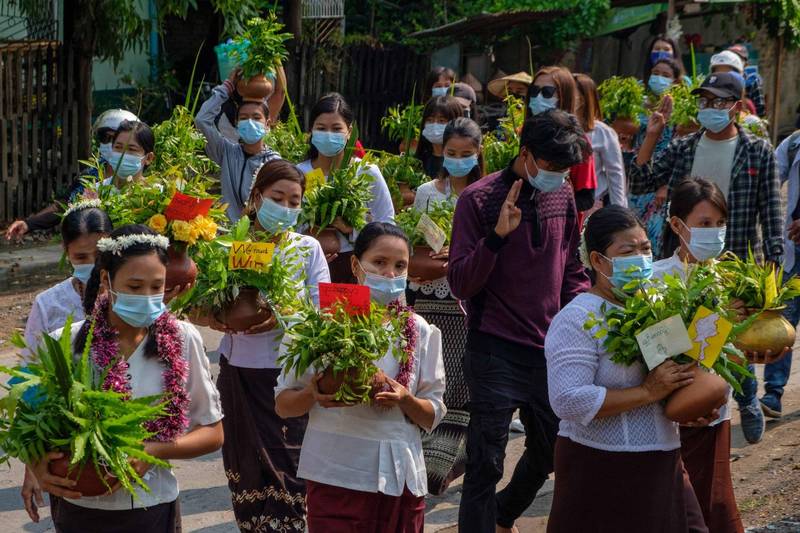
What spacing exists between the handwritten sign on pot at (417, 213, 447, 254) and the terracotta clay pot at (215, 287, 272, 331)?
3.91 ft

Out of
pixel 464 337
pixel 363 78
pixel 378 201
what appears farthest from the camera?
pixel 363 78

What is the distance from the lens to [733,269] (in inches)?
225

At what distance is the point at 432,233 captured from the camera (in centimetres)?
668

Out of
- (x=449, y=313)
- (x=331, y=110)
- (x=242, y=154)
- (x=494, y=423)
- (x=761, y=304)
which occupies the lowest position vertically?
(x=494, y=423)

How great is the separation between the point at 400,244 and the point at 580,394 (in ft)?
3.66

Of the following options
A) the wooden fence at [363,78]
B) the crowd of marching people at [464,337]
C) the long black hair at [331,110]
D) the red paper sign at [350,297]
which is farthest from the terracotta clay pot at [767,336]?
the wooden fence at [363,78]

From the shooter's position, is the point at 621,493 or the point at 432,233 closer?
the point at 621,493

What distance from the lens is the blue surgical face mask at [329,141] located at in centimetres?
752

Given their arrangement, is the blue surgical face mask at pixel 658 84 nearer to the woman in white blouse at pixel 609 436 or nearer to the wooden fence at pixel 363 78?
the woman in white blouse at pixel 609 436

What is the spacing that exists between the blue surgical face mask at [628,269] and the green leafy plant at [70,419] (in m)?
1.75

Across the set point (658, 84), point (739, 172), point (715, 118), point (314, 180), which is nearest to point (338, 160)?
point (314, 180)

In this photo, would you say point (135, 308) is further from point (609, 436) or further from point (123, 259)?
point (609, 436)

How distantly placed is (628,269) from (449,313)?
2.29 metres

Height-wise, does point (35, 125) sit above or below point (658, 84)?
below
